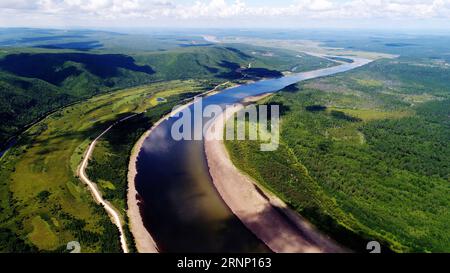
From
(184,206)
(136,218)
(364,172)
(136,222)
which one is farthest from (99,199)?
(364,172)

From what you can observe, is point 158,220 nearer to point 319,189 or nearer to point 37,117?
point 319,189

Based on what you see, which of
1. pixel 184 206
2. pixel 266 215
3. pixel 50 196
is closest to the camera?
pixel 266 215

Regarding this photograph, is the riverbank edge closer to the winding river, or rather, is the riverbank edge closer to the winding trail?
the winding river

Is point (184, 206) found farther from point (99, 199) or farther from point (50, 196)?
point (50, 196)

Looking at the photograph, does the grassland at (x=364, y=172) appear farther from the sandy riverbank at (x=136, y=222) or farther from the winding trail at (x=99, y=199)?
the winding trail at (x=99, y=199)

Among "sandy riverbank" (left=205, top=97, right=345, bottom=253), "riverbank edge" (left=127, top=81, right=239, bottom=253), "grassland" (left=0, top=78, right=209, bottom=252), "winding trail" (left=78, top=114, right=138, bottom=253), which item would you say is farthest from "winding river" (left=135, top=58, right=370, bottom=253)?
"grassland" (left=0, top=78, right=209, bottom=252)
